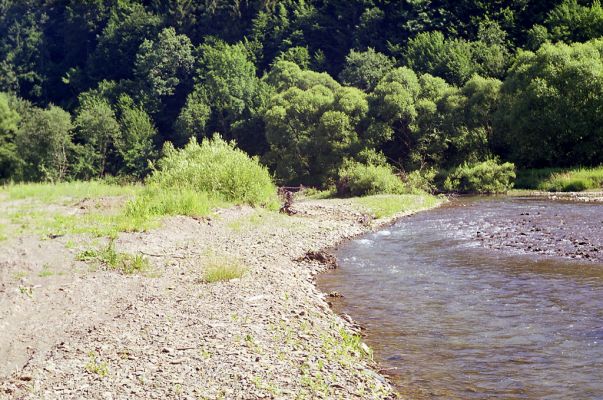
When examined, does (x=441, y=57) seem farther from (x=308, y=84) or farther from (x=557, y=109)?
(x=557, y=109)

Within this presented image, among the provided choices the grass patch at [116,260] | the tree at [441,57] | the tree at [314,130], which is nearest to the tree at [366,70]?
the tree at [441,57]

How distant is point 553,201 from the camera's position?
132ft

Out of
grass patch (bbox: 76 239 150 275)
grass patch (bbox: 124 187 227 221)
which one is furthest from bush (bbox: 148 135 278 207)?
grass patch (bbox: 76 239 150 275)

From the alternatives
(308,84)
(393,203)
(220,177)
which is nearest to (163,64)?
(308,84)

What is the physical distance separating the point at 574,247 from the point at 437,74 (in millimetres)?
51012

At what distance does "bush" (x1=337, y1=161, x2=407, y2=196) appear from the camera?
48.4 metres

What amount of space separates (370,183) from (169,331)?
37.3 metres

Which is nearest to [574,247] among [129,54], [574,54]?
[574,54]

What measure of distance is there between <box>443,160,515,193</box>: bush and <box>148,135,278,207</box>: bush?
827 inches

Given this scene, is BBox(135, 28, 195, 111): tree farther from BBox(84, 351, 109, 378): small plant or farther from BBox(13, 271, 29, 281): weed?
BBox(84, 351, 109, 378): small plant

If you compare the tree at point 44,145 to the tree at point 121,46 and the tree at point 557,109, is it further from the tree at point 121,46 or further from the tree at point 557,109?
the tree at point 557,109

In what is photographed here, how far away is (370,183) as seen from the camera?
1919 inches

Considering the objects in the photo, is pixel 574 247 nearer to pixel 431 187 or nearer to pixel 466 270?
pixel 466 270

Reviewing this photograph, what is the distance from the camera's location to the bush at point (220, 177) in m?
34.4
